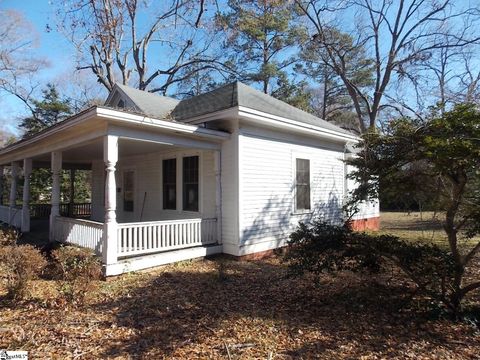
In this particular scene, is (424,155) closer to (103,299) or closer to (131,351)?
(131,351)

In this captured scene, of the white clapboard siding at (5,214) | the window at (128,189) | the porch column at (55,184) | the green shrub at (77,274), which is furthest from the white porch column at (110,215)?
the white clapboard siding at (5,214)

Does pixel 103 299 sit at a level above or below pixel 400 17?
below

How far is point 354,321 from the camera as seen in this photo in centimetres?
456

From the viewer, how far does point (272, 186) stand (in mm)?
9109

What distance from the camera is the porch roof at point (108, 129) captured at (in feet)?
Answer: 21.1

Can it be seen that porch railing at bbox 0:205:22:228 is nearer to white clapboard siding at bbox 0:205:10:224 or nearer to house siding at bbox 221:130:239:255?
white clapboard siding at bbox 0:205:10:224

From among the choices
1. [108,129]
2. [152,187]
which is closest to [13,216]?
[152,187]

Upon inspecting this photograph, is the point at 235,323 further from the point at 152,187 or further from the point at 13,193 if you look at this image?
the point at 13,193

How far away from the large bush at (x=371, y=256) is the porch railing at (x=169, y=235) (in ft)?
11.0

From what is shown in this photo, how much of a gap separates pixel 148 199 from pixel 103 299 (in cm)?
588

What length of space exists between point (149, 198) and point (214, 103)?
386 cm

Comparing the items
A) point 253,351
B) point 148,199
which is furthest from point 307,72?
point 253,351

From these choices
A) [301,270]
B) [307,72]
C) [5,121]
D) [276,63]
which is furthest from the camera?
[5,121]

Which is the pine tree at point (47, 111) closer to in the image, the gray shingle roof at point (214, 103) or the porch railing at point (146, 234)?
the gray shingle roof at point (214, 103)
